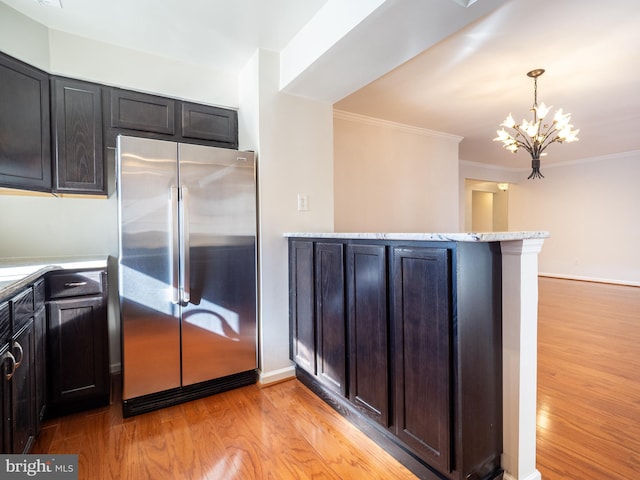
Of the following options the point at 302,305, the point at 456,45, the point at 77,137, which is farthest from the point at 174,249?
the point at 456,45

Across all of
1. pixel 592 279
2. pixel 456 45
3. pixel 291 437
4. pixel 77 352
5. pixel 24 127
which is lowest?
pixel 291 437

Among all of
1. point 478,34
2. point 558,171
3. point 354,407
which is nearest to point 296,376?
point 354,407

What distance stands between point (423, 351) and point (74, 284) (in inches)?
80.1

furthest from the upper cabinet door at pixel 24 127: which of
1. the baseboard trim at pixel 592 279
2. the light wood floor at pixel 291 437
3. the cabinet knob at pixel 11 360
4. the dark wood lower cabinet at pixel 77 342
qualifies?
the baseboard trim at pixel 592 279

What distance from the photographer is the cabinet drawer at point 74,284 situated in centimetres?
185

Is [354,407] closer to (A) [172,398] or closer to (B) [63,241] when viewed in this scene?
(A) [172,398]

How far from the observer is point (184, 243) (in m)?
2.03

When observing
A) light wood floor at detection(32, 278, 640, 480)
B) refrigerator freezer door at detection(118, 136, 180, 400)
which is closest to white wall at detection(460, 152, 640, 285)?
light wood floor at detection(32, 278, 640, 480)

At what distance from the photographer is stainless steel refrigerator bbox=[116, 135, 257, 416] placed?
1.93 metres

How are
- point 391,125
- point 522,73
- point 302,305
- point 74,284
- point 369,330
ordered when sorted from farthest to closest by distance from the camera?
point 391,125
point 522,73
point 302,305
point 74,284
point 369,330

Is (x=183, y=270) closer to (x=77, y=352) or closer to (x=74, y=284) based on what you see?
(x=74, y=284)

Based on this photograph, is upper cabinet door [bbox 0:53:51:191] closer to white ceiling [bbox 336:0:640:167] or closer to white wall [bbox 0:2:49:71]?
white wall [bbox 0:2:49:71]

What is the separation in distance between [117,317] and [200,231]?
1118 millimetres

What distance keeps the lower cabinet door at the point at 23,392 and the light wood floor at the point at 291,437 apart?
0.28 metres
